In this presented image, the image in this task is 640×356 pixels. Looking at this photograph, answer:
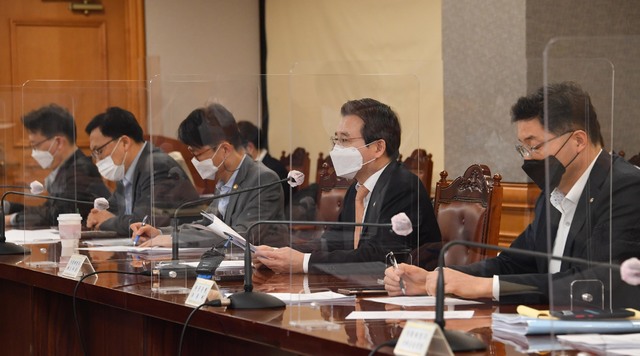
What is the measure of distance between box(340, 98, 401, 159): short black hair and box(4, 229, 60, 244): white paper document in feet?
6.22

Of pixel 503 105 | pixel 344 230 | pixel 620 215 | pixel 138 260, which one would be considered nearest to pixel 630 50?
pixel 620 215

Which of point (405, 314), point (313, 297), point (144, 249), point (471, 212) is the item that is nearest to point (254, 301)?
point (313, 297)

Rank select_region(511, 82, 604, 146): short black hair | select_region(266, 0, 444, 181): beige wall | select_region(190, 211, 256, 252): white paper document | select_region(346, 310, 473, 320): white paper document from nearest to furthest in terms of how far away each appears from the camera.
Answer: select_region(511, 82, 604, 146): short black hair → select_region(346, 310, 473, 320): white paper document → select_region(266, 0, 444, 181): beige wall → select_region(190, 211, 256, 252): white paper document

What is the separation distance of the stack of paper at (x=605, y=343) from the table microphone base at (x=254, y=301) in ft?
2.41

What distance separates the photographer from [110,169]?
423 centimetres

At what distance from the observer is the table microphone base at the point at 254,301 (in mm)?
2424

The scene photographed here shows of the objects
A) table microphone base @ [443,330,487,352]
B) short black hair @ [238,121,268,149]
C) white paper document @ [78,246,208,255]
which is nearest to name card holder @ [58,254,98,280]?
white paper document @ [78,246,208,255]

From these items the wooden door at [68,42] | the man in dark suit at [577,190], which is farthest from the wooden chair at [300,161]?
the wooden door at [68,42]

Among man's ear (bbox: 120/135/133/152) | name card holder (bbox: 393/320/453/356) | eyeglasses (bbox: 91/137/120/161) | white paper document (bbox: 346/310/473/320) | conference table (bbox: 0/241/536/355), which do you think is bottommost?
conference table (bbox: 0/241/536/355)

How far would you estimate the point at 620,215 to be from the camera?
2.15 metres

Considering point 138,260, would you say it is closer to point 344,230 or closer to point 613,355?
point 344,230

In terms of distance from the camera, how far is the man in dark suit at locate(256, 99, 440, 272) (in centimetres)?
270

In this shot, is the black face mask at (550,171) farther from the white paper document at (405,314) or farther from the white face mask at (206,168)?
the white face mask at (206,168)

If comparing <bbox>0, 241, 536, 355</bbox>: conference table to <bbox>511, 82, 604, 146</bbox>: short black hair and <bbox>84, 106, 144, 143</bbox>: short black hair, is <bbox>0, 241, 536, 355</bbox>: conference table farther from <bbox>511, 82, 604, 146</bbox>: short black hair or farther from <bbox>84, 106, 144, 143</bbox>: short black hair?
<bbox>84, 106, 144, 143</bbox>: short black hair
